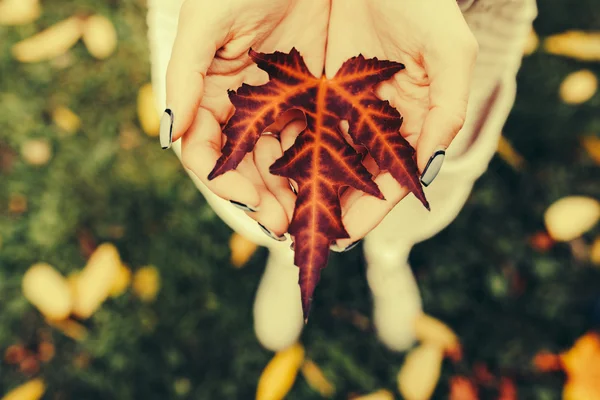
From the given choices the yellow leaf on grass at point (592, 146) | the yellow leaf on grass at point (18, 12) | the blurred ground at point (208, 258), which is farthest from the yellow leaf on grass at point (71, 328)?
the yellow leaf on grass at point (592, 146)

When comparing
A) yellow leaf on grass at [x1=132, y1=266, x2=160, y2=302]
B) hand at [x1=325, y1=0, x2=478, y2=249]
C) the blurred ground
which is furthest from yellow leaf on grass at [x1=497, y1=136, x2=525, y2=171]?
yellow leaf on grass at [x1=132, y1=266, x2=160, y2=302]

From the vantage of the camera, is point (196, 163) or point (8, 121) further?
point (8, 121)

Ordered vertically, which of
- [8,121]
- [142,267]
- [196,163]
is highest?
[196,163]

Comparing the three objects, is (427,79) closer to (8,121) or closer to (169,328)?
(169,328)

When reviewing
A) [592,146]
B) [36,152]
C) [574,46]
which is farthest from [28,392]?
[574,46]

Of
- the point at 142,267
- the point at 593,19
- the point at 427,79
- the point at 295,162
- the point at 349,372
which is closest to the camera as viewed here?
the point at 295,162

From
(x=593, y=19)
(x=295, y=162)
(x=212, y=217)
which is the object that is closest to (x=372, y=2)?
(x=295, y=162)
